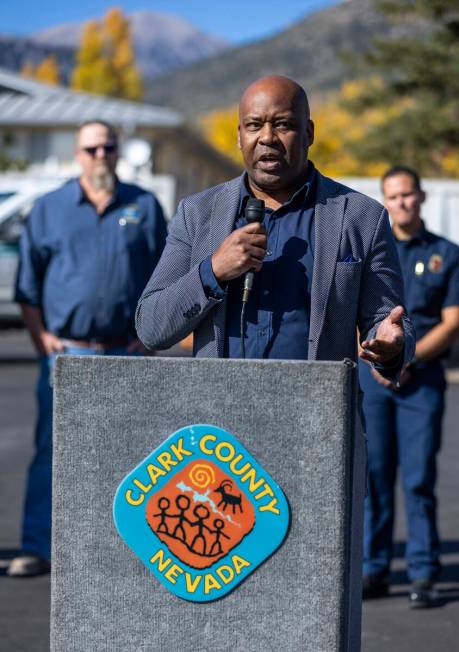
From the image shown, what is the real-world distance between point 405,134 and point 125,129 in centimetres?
749

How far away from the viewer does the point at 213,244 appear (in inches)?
135

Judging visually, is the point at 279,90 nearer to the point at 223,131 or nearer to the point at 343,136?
the point at 343,136

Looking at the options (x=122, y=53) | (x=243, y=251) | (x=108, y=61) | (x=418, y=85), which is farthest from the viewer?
(x=122, y=53)

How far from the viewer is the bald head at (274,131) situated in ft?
11.0

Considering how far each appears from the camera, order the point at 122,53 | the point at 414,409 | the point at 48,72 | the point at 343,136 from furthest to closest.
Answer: the point at 48,72
the point at 122,53
the point at 343,136
the point at 414,409

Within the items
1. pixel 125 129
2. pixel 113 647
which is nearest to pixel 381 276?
pixel 113 647

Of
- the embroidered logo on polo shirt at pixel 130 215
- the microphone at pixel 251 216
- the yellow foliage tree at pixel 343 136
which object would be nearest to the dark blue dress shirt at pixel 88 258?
the embroidered logo on polo shirt at pixel 130 215

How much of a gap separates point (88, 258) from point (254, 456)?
11.7 feet

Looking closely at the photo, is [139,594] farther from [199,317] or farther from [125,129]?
[125,129]

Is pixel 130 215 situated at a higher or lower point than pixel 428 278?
higher

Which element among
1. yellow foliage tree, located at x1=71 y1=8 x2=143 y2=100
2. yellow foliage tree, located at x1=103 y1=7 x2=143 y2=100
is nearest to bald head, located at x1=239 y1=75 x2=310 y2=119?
yellow foliage tree, located at x1=71 y1=8 x2=143 y2=100

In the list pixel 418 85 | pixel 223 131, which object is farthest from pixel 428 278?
pixel 223 131

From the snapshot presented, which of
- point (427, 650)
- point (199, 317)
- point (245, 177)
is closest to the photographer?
point (199, 317)

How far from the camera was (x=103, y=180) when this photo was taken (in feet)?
21.1
